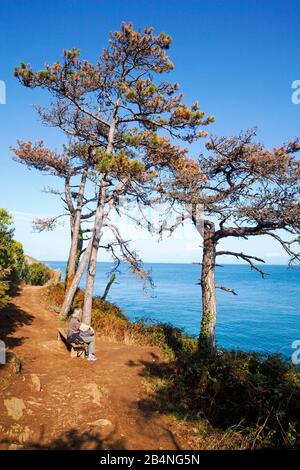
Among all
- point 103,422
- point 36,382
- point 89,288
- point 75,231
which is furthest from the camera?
point 75,231

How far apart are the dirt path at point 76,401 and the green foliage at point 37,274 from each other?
15.1 m

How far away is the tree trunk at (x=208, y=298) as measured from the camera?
36.3ft

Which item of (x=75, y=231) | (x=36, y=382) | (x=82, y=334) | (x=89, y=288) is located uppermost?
(x=75, y=231)

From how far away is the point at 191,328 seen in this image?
29.2 m

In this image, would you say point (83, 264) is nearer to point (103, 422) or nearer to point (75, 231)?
point (75, 231)

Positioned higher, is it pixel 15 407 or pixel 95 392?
pixel 15 407

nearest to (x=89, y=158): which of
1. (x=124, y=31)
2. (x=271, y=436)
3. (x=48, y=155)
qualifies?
(x=48, y=155)

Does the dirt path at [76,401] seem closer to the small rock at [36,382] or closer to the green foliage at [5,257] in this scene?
the small rock at [36,382]

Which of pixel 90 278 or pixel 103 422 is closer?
pixel 103 422

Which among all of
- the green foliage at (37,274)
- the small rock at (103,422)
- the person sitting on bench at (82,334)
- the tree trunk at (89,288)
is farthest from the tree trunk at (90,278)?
the green foliage at (37,274)

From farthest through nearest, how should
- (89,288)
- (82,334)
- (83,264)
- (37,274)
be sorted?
(37,274) < (83,264) < (89,288) < (82,334)

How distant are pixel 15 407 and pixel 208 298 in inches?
288

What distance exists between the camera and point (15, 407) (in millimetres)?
5875

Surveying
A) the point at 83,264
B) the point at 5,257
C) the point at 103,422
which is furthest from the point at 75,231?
the point at 103,422
